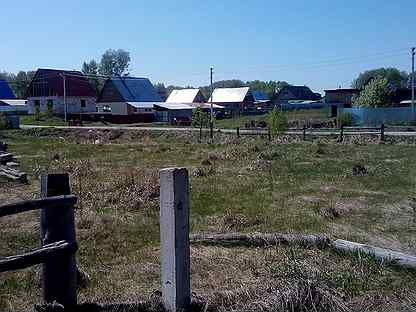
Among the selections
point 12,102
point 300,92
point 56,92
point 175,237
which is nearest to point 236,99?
point 300,92

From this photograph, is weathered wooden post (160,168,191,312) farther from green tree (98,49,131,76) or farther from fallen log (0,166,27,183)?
green tree (98,49,131,76)

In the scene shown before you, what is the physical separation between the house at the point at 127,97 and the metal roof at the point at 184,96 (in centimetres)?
726

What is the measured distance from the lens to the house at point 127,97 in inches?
2990

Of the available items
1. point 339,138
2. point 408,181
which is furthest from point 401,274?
point 339,138

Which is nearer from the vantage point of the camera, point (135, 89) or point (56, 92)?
point (56, 92)

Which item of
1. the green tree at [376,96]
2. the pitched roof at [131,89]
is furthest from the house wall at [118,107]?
the green tree at [376,96]

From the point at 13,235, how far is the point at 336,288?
535 centimetres

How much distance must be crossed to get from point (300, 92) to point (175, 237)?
118 m

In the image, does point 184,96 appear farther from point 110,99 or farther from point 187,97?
point 110,99

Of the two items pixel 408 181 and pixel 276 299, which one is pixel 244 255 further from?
pixel 408 181

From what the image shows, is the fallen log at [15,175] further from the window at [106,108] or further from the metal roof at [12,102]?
the metal roof at [12,102]

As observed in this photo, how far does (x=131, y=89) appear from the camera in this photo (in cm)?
8200

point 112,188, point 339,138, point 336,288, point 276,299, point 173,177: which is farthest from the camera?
point 339,138

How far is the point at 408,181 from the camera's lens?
14383mm
